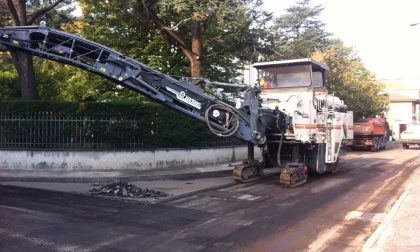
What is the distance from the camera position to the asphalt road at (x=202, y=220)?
714 centimetres

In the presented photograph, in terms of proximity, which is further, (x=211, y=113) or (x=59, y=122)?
(x=59, y=122)

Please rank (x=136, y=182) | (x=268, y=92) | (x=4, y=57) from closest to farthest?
(x=136, y=182) → (x=268, y=92) → (x=4, y=57)

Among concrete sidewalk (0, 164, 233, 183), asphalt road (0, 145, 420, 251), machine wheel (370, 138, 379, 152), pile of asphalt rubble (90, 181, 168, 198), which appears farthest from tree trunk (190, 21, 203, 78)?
machine wheel (370, 138, 379, 152)

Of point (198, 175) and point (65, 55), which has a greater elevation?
point (65, 55)

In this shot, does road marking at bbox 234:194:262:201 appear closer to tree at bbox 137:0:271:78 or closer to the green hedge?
the green hedge

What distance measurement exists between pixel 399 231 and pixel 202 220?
354cm

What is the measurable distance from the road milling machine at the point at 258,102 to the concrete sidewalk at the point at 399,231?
402 centimetres

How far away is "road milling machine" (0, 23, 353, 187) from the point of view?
11.6m

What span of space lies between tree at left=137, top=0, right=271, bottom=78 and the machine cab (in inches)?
133

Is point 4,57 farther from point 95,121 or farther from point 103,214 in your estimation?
point 103,214

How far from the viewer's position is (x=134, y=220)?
8.72m

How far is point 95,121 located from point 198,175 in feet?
13.1

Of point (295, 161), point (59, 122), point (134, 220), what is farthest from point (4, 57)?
point (134, 220)

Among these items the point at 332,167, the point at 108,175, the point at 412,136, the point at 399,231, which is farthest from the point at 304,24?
the point at 399,231
